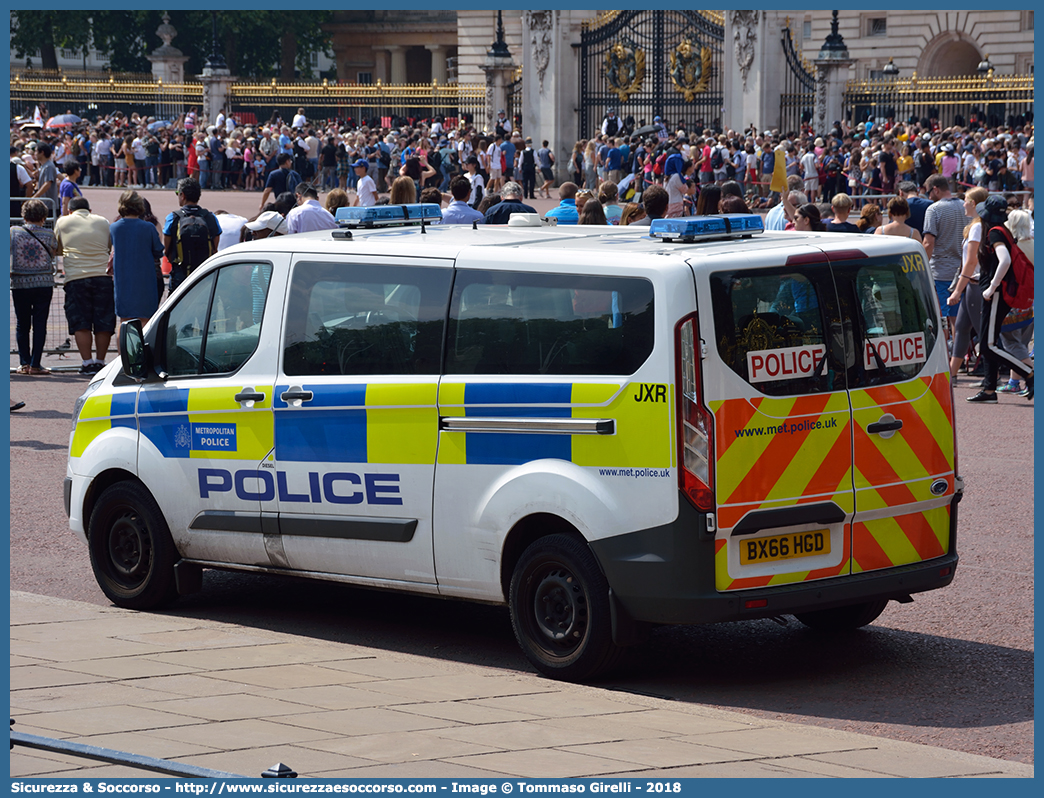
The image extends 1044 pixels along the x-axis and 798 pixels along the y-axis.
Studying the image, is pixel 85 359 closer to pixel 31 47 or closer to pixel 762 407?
pixel 762 407

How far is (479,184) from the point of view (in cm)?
2614

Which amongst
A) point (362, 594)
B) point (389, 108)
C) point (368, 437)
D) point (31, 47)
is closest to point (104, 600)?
point (362, 594)

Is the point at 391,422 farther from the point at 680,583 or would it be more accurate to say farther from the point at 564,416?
the point at 680,583

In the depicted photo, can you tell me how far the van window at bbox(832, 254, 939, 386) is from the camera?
6395 mm

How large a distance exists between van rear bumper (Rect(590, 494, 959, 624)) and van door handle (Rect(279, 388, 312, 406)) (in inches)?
62.5

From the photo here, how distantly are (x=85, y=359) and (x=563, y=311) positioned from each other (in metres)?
10.6

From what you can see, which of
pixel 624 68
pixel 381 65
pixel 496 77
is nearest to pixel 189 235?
pixel 624 68

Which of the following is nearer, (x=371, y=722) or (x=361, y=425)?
(x=371, y=722)

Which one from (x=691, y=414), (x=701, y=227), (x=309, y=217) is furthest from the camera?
(x=309, y=217)

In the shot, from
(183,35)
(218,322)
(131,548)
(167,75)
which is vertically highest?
(183,35)

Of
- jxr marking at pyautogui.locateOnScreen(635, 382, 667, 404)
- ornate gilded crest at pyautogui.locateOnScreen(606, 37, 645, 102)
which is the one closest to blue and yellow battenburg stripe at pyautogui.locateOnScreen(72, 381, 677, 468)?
jxr marking at pyautogui.locateOnScreen(635, 382, 667, 404)

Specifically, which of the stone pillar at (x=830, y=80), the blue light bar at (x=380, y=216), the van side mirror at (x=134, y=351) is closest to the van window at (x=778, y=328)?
the blue light bar at (x=380, y=216)

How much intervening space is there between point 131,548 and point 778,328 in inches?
136

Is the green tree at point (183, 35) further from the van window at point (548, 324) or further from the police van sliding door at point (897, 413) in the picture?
the police van sliding door at point (897, 413)
